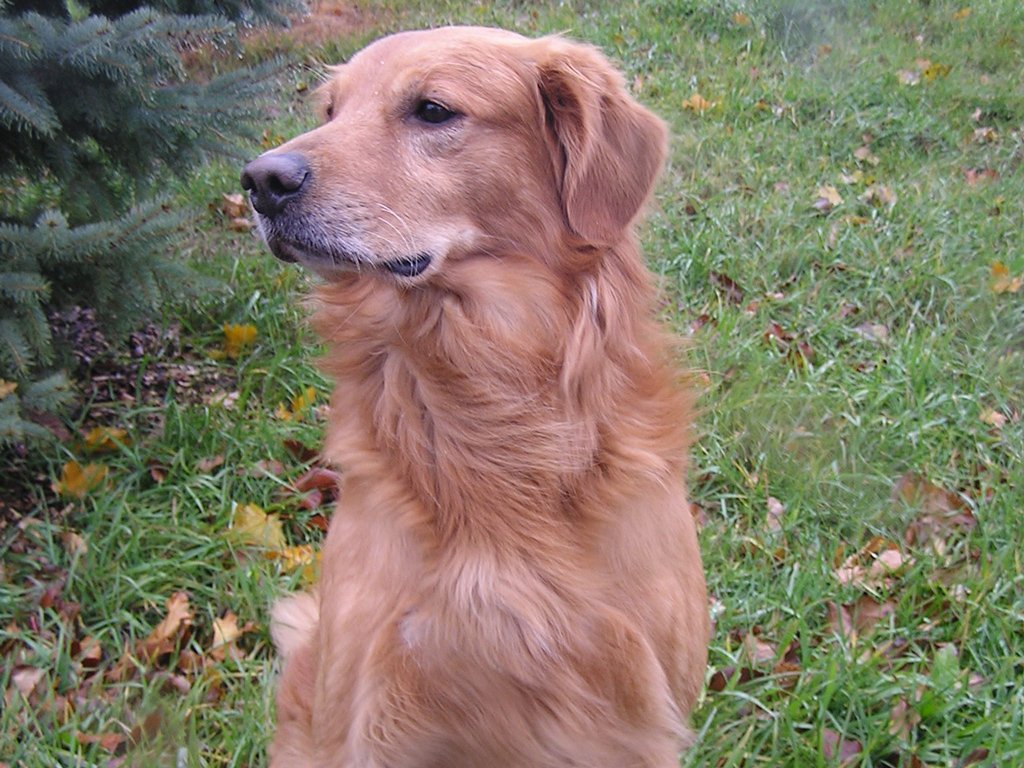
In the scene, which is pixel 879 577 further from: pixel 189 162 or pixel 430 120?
pixel 189 162

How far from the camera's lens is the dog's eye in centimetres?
184

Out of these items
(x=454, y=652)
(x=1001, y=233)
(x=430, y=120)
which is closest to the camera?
(x=454, y=652)

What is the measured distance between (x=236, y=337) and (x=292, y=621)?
1437 mm

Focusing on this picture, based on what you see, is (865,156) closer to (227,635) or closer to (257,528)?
(257,528)

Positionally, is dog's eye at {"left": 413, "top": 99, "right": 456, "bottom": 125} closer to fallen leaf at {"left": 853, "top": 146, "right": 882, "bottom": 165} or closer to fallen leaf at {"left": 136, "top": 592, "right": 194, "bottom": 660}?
fallen leaf at {"left": 136, "top": 592, "right": 194, "bottom": 660}

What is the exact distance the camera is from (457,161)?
1.82 m

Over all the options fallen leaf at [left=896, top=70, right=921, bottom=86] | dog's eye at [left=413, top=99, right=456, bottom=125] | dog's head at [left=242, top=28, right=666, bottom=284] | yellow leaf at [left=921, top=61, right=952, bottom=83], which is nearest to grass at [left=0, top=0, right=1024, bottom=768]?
fallen leaf at [left=896, top=70, right=921, bottom=86]

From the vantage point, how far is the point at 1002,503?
2.87 metres

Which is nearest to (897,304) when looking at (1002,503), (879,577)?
(1002,503)

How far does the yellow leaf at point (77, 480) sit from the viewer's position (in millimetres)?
2783

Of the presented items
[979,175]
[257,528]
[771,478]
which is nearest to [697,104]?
[979,175]

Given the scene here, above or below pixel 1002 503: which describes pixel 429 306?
above

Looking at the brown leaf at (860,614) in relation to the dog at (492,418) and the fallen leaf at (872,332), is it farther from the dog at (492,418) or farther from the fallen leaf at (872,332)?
the fallen leaf at (872,332)

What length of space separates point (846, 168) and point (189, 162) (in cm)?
384
